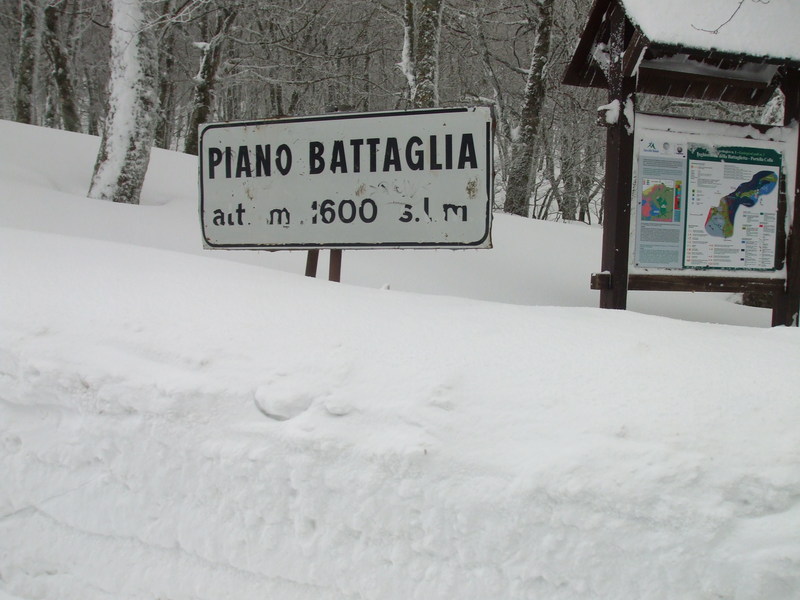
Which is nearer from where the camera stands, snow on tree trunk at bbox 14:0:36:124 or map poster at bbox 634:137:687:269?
map poster at bbox 634:137:687:269

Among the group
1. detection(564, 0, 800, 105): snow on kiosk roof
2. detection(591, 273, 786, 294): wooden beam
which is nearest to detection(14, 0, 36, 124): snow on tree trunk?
detection(564, 0, 800, 105): snow on kiosk roof

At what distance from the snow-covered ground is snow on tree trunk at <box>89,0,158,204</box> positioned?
3.79 metres

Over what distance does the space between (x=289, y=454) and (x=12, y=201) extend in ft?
15.6

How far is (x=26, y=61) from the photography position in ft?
40.7

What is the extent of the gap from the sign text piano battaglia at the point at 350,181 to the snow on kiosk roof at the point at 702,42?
4.61ft

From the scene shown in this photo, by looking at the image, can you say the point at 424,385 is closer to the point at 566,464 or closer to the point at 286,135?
the point at 566,464

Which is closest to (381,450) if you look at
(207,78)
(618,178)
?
(618,178)

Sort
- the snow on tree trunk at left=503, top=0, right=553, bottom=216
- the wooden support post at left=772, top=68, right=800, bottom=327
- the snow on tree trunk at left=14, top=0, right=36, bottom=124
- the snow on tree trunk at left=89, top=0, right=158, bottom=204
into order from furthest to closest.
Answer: the snow on tree trunk at left=14, top=0, right=36, bottom=124
the snow on tree trunk at left=503, top=0, right=553, bottom=216
the snow on tree trunk at left=89, top=0, right=158, bottom=204
the wooden support post at left=772, top=68, right=800, bottom=327

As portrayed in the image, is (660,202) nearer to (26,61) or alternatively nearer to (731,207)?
(731,207)

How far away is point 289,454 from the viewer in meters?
2.04

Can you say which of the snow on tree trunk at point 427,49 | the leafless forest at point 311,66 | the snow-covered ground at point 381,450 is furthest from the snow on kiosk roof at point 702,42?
the snow on tree trunk at point 427,49

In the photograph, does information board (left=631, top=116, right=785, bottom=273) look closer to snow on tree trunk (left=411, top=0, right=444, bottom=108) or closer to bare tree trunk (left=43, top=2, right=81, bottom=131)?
snow on tree trunk (left=411, top=0, right=444, bottom=108)

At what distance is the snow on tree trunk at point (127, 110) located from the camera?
6.27m

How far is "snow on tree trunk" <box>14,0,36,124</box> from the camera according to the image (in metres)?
12.2
